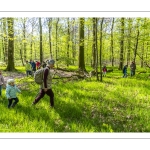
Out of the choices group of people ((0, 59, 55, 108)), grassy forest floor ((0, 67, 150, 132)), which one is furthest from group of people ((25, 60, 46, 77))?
group of people ((0, 59, 55, 108))

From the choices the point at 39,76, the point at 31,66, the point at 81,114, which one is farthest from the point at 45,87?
the point at 31,66

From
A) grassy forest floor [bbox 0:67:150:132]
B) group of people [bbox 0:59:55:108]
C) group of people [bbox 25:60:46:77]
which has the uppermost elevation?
group of people [bbox 25:60:46:77]

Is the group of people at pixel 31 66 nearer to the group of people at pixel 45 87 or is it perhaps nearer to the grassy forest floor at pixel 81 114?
the grassy forest floor at pixel 81 114

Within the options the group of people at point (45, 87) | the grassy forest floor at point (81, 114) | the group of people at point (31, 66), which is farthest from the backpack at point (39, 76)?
the group of people at point (31, 66)

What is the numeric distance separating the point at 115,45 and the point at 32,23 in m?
12.9

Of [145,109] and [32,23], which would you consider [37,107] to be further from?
[32,23]

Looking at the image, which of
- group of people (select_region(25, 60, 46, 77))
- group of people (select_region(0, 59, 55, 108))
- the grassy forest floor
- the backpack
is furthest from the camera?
group of people (select_region(25, 60, 46, 77))

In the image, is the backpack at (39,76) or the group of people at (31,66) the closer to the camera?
the backpack at (39,76)

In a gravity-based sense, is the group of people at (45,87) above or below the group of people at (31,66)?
below

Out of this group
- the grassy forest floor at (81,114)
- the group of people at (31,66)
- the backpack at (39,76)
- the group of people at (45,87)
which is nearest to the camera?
the grassy forest floor at (81,114)

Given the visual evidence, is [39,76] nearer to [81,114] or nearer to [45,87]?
[45,87]

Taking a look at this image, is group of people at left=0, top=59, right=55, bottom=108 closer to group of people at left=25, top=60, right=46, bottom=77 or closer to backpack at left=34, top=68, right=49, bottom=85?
backpack at left=34, top=68, right=49, bottom=85
